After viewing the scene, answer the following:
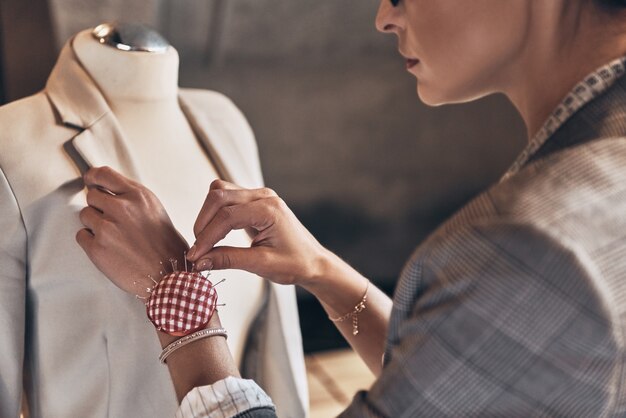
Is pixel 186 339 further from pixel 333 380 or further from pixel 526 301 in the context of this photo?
pixel 333 380

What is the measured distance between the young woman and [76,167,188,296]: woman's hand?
12 cm

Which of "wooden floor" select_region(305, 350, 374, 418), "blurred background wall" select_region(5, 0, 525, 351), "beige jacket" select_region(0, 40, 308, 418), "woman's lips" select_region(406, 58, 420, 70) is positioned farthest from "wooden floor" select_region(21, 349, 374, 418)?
"woman's lips" select_region(406, 58, 420, 70)

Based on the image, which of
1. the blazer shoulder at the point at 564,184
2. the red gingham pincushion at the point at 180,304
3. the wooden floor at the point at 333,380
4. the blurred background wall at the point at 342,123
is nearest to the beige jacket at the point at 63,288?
the red gingham pincushion at the point at 180,304

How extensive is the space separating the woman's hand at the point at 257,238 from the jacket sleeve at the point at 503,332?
33 centimetres

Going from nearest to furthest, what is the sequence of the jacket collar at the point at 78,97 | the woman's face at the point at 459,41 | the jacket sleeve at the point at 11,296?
the woman's face at the point at 459,41, the jacket sleeve at the point at 11,296, the jacket collar at the point at 78,97

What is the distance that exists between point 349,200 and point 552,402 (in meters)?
3.64

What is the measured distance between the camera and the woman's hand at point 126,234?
949 mm

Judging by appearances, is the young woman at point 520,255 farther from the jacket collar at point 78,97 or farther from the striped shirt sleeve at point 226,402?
the jacket collar at point 78,97

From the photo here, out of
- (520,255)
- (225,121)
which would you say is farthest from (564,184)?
(225,121)

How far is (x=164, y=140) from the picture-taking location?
1216 mm

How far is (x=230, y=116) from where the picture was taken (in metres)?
1.36

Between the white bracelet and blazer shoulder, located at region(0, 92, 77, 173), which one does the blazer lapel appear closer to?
blazer shoulder, located at region(0, 92, 77, 173)

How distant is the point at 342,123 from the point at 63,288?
3.21 m

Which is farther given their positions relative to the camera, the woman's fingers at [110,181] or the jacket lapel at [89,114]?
the jacket lapel at [89,114]
